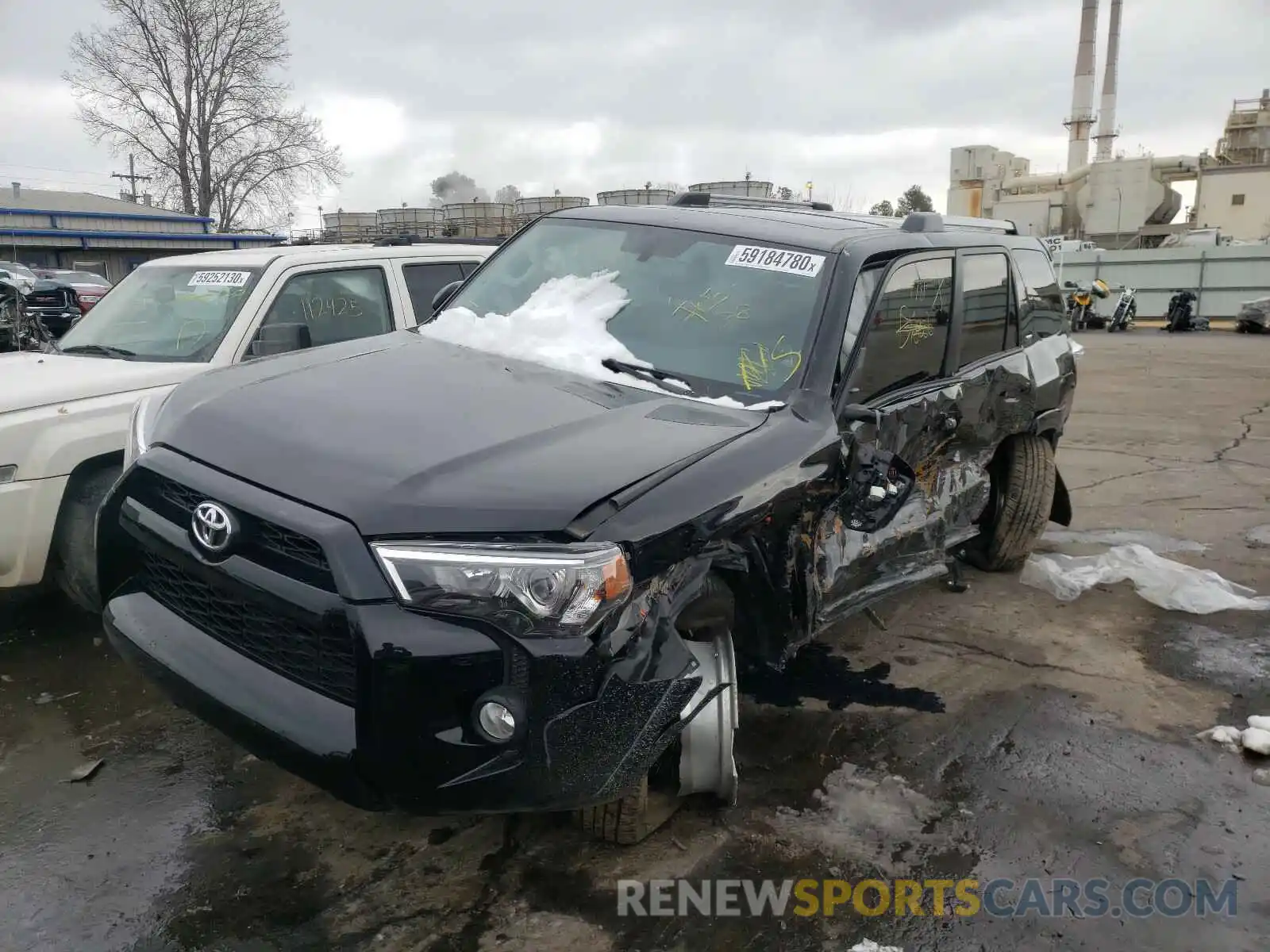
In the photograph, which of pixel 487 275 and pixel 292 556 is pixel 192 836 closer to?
pixel 292 556

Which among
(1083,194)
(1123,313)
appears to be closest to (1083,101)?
(1083,194)

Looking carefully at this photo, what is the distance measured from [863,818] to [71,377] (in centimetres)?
392

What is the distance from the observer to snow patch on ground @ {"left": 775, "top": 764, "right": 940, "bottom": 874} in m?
2.91

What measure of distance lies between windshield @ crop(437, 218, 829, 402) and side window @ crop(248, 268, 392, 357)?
1.46m

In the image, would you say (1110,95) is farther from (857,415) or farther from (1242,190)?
(857,415)

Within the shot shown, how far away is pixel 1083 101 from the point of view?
64.2m

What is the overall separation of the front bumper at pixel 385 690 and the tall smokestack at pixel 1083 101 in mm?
69479

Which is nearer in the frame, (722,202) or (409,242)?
(722,202)

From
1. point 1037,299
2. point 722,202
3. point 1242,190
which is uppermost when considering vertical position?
point 1242,190

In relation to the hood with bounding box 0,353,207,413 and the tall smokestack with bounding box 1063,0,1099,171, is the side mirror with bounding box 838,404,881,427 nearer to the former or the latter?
the hood with bounding box 0,353,207,413

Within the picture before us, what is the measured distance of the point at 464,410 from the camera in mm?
2736

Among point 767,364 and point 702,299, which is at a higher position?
point 702,299

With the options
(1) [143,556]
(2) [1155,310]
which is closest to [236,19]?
(2) [1155,310]

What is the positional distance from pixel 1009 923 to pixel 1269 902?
80 cm
